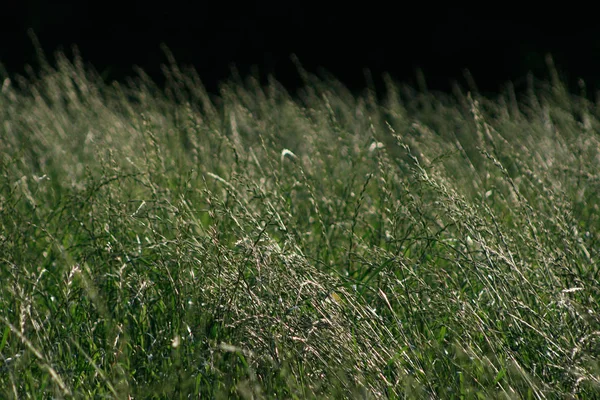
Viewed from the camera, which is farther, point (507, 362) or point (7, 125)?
point (7, 125)

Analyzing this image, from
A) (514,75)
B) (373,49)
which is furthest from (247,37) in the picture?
(514,75)

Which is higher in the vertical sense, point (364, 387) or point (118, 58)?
point (364, 387)

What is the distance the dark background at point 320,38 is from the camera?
9523 millimetres

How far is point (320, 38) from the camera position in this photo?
33.3ft

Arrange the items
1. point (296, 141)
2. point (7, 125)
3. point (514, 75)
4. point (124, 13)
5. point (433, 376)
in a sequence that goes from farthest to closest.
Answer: point (124, 13) < point (514, 75) < point (296, 141) < point (7, 125) < point (433, 376)

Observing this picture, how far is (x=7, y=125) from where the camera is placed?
4586 millimetres

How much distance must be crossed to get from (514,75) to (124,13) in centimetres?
533

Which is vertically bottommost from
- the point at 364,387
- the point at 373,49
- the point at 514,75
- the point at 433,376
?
the point at 514,75

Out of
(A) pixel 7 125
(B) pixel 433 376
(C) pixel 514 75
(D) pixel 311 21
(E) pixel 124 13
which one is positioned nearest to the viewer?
(B) pixel 433 376

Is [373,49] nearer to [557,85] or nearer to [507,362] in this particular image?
[557,85]

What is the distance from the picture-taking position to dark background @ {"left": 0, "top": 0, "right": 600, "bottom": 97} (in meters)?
9.52

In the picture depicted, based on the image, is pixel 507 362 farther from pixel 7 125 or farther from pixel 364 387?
pixel 7 125

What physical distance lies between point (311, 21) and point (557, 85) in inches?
228

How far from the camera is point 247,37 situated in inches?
408
